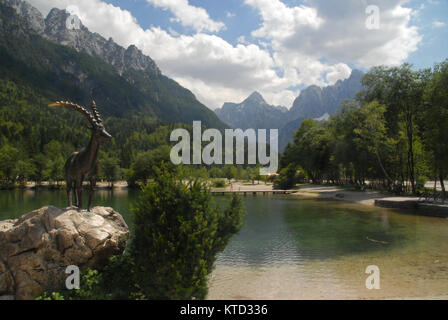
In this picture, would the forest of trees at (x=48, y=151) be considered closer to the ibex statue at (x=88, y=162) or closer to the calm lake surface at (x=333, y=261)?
the calm lake surface at (x=333, y=261)

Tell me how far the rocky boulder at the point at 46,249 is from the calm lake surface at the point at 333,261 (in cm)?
134

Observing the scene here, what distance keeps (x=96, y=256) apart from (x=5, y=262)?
6.88 feet

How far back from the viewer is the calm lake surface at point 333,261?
984 centimetres

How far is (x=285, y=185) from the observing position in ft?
242

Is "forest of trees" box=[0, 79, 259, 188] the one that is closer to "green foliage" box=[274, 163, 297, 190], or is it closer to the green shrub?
"green foliage" box=[274, 163, 297, 190]

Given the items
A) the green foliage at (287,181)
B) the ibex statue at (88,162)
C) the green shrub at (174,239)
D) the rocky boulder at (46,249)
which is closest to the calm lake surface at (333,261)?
the green shrub at (174,239)

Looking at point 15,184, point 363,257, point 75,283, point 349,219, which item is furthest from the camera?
point 15,184

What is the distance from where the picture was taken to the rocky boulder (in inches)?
270

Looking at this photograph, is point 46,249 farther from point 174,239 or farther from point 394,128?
point 394,128

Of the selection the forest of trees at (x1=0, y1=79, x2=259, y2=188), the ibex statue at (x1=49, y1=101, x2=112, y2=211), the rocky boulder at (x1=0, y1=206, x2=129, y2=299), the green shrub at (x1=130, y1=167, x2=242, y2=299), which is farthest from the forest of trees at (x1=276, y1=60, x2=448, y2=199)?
the forest of trees at (x1=0, y1=79, x2=259, y2=188)
